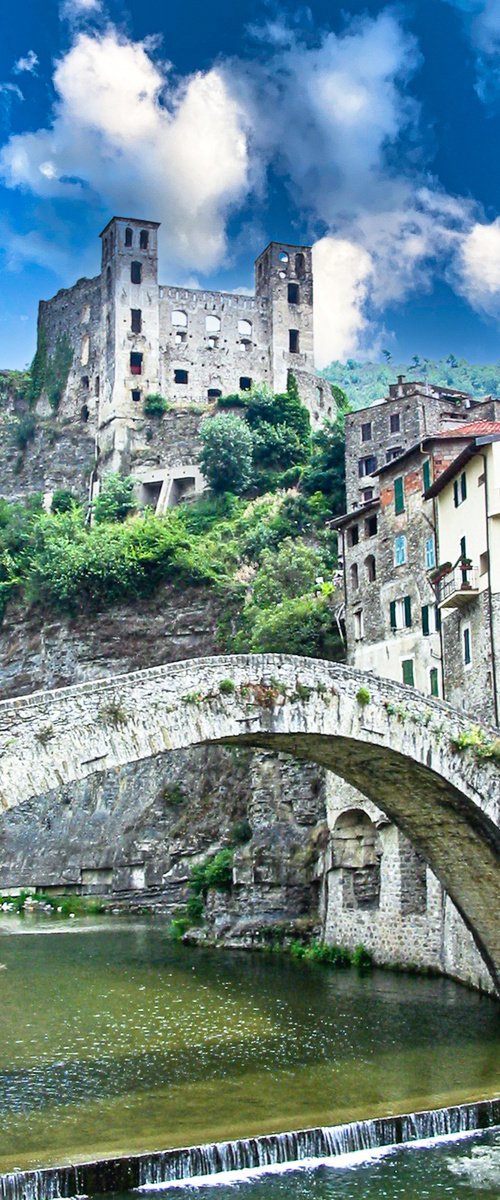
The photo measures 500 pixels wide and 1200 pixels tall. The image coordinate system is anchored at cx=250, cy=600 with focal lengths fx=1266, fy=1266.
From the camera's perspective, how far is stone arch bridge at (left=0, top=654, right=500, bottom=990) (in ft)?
68.0

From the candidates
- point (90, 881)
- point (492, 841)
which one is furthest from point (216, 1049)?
point (90, 881)

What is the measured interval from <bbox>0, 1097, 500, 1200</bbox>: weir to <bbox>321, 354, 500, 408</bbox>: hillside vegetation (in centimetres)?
14030

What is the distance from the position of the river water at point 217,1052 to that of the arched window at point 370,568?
13937mm

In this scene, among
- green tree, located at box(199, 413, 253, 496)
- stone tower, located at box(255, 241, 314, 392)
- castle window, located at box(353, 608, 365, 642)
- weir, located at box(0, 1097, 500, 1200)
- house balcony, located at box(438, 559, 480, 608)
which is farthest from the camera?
stone tower, located at box(255, 241, 314, 392)

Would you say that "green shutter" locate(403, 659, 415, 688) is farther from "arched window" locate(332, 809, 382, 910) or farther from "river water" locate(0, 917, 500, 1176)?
"river water" locate(0, 917, 500, 1176)

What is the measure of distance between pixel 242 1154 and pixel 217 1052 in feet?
23.2

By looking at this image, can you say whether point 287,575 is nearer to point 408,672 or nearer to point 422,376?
point 408,672

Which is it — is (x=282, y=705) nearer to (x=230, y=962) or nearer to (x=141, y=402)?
(x=230, y=962)

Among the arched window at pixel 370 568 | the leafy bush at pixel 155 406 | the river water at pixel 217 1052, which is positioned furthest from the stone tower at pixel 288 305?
the river water at pixel 217 1052

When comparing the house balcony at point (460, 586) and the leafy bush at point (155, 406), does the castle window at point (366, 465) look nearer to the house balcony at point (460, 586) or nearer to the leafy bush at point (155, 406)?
the leafy bush at point (155, 406)

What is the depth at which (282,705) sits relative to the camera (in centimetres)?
2325

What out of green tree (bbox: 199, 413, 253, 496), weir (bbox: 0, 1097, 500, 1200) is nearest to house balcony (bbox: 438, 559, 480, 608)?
weir (bbox: 0, 1097, 500, 1200)

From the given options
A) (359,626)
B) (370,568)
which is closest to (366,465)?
(370,568)

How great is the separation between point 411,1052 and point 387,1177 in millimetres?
6549
